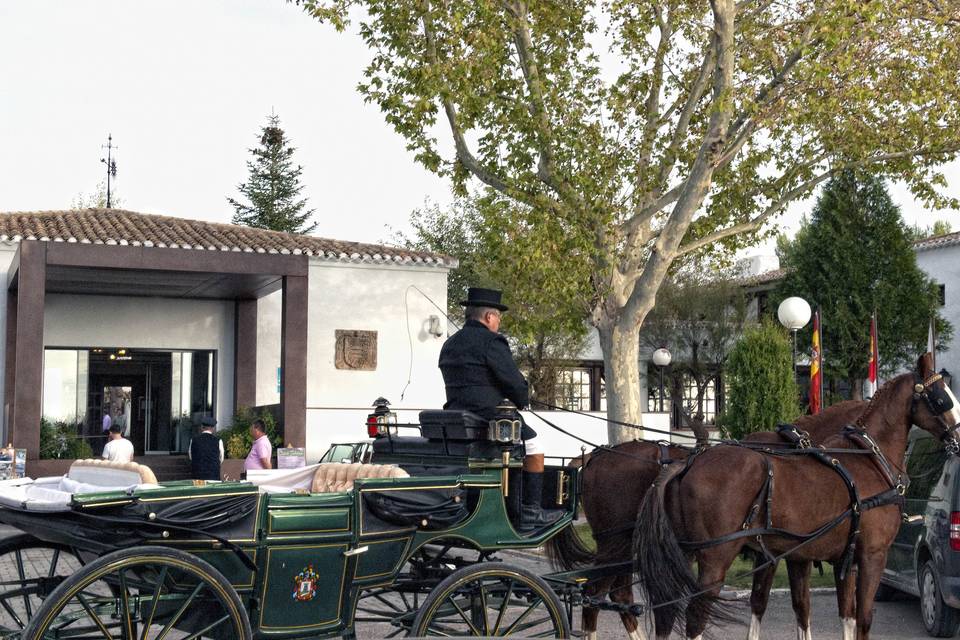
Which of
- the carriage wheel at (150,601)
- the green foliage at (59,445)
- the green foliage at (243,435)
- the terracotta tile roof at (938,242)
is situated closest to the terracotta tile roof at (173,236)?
the green foliage at (243,435)

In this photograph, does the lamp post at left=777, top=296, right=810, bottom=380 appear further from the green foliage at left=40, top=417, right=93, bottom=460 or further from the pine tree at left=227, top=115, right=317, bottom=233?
the pine tree at left=227, top=115, right=317, bottom=233

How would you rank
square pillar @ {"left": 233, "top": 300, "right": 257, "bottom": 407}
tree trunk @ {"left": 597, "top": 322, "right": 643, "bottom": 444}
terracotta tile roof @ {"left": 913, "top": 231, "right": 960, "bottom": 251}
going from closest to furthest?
1. tree trunk @ {"left": 597, "top": 322, "right": 643, "bottom": 444}
2. square pillar @ {"left": 233, "top": 300, "right": 257, "bottom": 407}
3. terracotta tile roof @ {"left": 913, "top": 231, "right": 960, "bottom": 251}

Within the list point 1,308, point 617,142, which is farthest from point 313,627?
point 1,308

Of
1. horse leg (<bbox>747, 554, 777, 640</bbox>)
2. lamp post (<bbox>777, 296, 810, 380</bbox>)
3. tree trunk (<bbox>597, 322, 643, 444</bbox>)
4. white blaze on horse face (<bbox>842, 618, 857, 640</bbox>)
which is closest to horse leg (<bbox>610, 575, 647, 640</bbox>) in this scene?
horse leg (<bbox>747, 554, 777, 640</bbox>)

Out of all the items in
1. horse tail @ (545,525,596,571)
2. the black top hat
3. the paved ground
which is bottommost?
the paved ground

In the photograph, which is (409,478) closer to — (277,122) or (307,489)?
(307,489)

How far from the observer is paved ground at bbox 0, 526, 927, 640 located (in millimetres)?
8844

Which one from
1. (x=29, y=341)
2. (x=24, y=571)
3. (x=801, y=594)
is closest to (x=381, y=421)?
(x=24, y=571)

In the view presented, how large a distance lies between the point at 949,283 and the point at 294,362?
25.3 meters

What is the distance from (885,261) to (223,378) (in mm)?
22357

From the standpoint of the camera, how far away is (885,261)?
35.8m

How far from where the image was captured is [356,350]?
77.2 feet

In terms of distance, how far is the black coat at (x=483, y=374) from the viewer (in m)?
7.11

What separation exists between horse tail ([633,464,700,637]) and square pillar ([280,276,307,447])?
1438 centimetres
